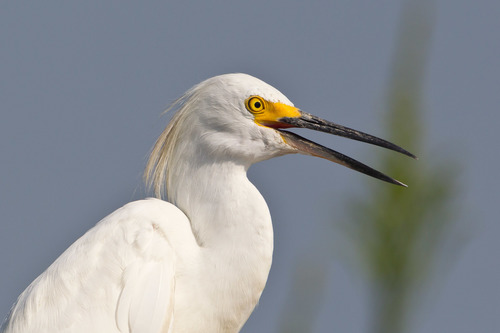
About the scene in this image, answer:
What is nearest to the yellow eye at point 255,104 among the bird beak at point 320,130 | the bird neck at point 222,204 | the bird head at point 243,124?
the bird head at point 243,124

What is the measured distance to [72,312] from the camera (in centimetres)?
531

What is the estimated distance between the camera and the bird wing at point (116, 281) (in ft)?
17.1

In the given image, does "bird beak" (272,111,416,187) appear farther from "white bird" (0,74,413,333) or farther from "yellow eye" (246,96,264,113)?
"yellow eye" (246,96,264,113)

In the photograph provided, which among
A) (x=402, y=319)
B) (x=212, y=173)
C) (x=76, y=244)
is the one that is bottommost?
(x=402, y=319)

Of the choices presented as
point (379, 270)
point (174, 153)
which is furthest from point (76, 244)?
point (379, 270)

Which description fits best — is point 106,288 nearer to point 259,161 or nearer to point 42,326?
point 42,326

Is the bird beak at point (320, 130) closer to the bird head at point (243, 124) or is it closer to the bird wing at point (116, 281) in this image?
the bird head at point (243, 124)

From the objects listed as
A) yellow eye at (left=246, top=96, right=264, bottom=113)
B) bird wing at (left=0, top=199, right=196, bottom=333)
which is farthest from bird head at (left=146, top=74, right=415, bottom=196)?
bird wing at (left=0, top=199, right=196, bottom=333)

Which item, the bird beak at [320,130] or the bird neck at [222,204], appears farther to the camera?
the bird beak at [320,130]

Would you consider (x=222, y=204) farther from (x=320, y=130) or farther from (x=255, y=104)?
(x=320, y=130)

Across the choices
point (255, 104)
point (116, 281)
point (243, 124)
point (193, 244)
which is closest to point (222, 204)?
point (193, 244)

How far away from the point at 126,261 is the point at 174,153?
769mm

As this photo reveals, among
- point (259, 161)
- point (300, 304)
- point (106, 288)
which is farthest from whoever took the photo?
point (259, 161)

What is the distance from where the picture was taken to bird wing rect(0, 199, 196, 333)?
5219 millimetres
